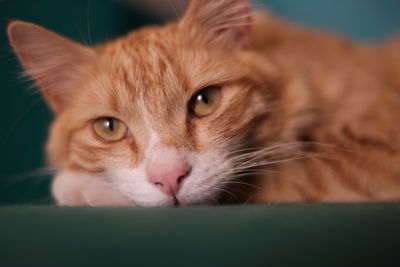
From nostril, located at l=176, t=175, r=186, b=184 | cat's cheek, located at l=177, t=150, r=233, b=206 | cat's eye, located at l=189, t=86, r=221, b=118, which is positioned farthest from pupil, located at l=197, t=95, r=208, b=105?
nostril, located at l=176, t=175, r=186, b=184

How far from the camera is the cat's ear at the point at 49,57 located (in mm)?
1262

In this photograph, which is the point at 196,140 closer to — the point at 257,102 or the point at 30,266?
→ the point at 257,102

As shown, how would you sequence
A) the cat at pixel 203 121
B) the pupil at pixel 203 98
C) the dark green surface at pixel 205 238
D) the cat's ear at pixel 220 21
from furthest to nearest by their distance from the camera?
1. the cat's ear at pixel 220 21
2. the pupil at pixel 203 98
3. the cat at pixel 203 121
4. the dark green surface at pixel 205 238

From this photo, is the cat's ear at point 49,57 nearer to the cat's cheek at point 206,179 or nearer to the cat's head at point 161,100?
the cat's head at point 161,100

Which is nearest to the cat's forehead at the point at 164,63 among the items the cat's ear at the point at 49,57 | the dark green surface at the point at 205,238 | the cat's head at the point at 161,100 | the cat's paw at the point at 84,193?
the cat's head at the point at 161,100

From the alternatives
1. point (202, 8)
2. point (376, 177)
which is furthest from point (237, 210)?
point (202, 8)

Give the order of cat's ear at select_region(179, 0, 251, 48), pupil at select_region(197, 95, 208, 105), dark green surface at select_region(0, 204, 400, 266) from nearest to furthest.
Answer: dark green surface at select_region(0, 204, 400, 266) < pupil at select_region(197, 95, 208, 105) < cat's ear at select_region(179, 0, 251, 48)

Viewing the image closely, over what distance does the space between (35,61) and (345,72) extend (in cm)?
129

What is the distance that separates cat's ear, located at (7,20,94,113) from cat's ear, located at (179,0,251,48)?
0.40m

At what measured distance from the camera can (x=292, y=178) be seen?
48.4 inches

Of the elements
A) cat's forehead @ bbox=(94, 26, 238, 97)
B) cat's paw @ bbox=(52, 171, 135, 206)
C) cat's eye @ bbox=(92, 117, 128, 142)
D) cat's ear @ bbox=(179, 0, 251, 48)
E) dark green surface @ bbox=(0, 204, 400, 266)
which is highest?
cat's ear @ bbox=(179, 0, 251, 48)

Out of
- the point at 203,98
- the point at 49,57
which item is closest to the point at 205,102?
the point at 203,98

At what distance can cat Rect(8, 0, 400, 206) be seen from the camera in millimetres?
1104

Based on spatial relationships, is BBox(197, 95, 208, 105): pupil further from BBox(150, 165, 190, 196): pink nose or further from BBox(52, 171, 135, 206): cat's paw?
BBox(52, 171, 135, 206): cat's paw
